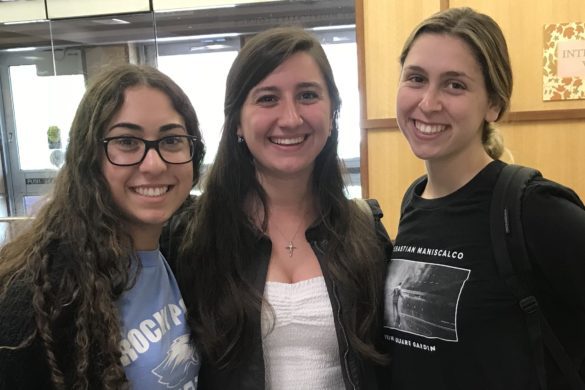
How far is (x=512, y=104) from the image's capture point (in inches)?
120

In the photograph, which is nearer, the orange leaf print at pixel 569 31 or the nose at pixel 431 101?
the nose at pixel 431 101

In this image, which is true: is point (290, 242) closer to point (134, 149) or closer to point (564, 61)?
point (134, 149)

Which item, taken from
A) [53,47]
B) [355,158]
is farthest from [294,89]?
[53,47]

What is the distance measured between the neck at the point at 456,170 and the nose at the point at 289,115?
16.2 inches

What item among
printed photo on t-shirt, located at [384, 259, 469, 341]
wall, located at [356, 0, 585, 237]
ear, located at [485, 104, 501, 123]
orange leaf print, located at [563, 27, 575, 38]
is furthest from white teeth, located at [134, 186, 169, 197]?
orange leaf print, located at [563, 27, 575, 38]

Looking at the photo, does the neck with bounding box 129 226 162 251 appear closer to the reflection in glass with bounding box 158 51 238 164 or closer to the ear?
the ear

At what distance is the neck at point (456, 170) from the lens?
136 cm

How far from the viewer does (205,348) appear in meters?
1.30

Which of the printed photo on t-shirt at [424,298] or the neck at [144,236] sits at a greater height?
the neck at [144,236]

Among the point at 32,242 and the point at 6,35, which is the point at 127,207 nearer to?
the point at 32,242

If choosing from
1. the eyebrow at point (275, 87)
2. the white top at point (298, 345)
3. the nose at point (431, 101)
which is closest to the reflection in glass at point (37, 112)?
the eyebrow at point (275, 87)

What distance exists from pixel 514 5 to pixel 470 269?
7.73ft

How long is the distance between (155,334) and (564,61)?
2.84 metres

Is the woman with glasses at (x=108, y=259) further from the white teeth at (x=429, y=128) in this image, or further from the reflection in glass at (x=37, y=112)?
the reflection in glass at (x=37, y=112)
